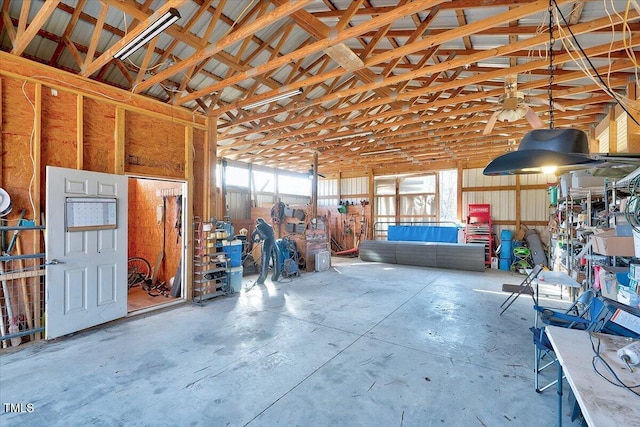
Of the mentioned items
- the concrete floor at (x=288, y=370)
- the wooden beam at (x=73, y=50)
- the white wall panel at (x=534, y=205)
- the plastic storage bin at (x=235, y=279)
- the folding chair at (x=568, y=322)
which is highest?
the wooden beam at (x=73, y=50)

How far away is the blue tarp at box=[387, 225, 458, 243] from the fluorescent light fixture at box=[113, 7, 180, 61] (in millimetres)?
9078

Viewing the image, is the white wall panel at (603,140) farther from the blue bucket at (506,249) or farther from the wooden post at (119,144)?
the wooden post at (119,144)

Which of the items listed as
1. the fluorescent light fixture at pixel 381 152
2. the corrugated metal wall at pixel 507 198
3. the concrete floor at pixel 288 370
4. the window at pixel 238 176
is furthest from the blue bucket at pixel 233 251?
the corrugated metal wall at pixel 507 198

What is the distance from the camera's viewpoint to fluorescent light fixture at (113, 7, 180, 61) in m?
2.61

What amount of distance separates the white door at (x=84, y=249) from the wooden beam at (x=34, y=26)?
1309mm

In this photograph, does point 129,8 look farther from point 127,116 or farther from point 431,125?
point 431,125

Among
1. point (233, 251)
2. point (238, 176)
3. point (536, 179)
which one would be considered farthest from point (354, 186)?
point (233, 251)

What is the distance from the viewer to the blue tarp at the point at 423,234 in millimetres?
9625

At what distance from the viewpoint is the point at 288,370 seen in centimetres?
288

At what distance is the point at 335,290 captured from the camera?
599cm

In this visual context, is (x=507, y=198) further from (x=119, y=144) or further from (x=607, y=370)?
(x=119, y=144)

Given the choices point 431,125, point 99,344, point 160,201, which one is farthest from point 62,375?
point 431,125

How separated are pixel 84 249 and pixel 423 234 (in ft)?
29.6

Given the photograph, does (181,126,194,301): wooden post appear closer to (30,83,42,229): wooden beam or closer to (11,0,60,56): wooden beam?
(30,83,42,229): wooden beam
